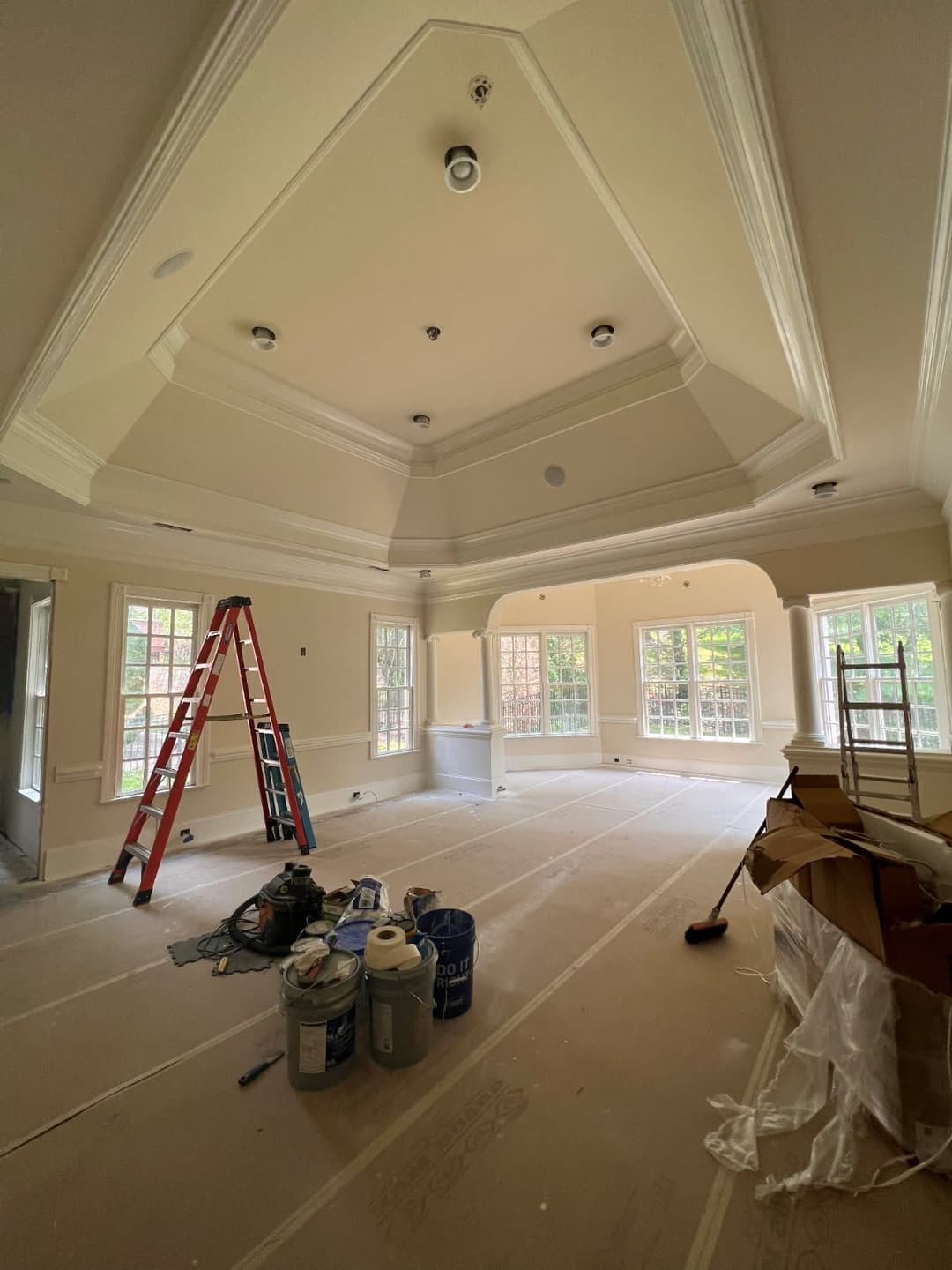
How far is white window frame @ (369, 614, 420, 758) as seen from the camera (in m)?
6.47

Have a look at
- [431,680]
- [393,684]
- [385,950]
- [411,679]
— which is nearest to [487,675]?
[431,680]

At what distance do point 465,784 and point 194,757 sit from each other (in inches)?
134

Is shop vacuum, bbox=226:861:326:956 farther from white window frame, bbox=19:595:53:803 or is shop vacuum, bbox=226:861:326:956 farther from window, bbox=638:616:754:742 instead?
window, bbox=638:616:754:742

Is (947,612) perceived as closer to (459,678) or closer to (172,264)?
(172,264)

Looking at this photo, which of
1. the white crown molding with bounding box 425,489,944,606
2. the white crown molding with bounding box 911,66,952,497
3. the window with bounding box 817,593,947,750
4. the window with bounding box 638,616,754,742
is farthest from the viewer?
the window with bounding box 638,616,754,742

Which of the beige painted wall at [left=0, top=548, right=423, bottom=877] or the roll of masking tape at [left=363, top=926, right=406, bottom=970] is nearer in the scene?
the roll of masking tape at [left=363, top=926, right=406, bottom=970]

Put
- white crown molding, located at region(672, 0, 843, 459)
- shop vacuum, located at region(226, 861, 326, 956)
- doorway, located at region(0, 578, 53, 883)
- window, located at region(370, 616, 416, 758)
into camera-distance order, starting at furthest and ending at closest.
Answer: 1. window, located at region(370, 616, 416, 758)
2. doorway, located at region(0, 578, 53, 883)
3. shop vacuum, located at region(226, 861, 326, 956)
4. white crown molding, located at region(672, 0, 843, 459)

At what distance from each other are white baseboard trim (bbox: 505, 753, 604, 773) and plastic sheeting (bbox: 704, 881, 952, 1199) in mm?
6670

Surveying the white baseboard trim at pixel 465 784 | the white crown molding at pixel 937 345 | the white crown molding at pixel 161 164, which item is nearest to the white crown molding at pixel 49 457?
the white crown molding at pixel 161 164

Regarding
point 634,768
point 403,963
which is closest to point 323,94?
point 403,963

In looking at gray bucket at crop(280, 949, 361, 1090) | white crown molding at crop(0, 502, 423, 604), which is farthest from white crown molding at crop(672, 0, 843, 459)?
white crown molding at crop(0, 502, 423, 604)

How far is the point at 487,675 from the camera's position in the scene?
7.07m

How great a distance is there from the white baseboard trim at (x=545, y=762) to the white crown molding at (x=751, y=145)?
7.08m

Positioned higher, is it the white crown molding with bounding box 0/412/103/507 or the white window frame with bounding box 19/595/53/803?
the white crown molding with bounding box 0/412/103/507
